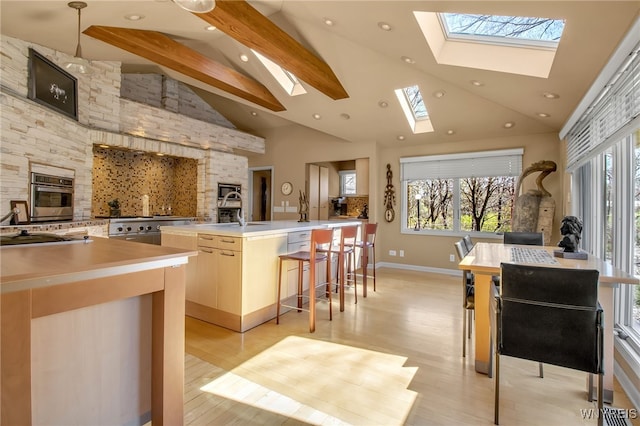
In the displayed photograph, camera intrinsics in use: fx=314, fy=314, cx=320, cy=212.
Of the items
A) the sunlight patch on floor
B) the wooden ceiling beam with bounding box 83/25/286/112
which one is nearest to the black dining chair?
the sunlight patch on floor

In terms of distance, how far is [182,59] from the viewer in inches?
158

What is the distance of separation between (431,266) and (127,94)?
621 centimetres

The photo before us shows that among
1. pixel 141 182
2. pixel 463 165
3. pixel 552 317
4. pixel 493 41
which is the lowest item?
pixel 552 317

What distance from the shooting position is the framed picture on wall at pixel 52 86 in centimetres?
326

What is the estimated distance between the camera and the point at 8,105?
9.49 feet

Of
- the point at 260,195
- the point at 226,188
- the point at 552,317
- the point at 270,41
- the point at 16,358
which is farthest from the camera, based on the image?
the point at 260,195

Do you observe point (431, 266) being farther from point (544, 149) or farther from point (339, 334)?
point (339, 334)

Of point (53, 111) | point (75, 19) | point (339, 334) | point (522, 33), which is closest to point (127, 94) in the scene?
point (53, 111)

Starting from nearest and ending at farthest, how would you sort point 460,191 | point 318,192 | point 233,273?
point 233,273
point 460,191
point 318,192

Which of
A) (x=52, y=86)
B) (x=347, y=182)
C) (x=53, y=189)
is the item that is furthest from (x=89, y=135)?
(x=347, y=182)

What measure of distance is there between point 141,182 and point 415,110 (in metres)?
5.10

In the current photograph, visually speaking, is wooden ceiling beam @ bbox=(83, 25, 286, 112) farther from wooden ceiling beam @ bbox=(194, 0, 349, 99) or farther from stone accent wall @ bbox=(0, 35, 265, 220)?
wooden ceiling beam @ bbox=(194, 0, 349, 99)

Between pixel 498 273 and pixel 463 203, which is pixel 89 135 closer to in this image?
pixel 498 273

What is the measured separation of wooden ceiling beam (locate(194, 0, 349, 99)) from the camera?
2922mm
